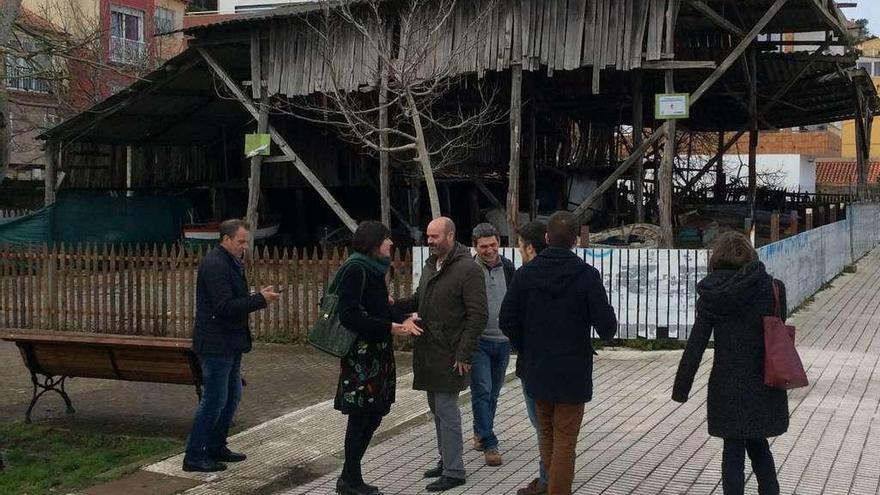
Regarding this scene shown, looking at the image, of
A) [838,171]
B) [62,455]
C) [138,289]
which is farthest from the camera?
[838,171]

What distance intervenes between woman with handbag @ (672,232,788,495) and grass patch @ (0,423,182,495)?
4018 millimetres

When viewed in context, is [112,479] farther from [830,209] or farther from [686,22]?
[830,209]

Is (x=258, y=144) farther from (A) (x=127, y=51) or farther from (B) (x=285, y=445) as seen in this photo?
(A) (x=127, y=51)

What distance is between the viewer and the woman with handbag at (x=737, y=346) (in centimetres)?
483

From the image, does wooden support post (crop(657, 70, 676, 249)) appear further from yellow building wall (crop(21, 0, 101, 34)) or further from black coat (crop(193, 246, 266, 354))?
yellow building wall (crop(21, 0, 101, 34))

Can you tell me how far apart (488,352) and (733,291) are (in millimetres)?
2146

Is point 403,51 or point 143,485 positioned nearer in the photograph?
point 143,485

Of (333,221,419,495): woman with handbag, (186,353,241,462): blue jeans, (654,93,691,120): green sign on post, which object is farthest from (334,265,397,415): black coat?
(654,93,691,120): green sign on post

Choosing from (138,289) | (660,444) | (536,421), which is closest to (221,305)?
(536,421)

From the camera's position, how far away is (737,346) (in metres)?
4.87

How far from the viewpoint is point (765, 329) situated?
4809 mm

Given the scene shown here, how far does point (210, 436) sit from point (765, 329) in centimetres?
389

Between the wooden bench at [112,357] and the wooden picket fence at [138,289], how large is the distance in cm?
433

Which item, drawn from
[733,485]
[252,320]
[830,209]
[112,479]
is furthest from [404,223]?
Result: [733,485]
